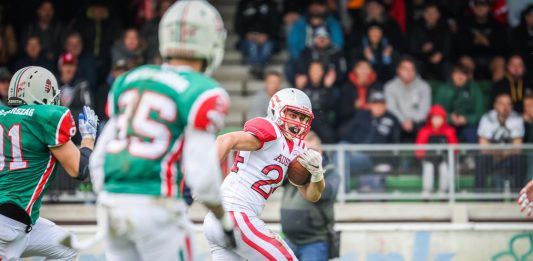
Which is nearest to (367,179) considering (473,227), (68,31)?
(473,227)

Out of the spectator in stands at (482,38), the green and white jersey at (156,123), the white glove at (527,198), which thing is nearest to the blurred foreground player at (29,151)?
the green and white jersey at (156,123)

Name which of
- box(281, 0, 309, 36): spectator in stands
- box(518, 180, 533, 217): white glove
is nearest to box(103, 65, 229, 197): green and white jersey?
box(518, 180, 533, 217): white glove

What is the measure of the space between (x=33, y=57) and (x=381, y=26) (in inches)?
188

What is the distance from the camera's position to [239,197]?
7727 mm

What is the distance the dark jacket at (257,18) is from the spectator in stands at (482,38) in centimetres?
263

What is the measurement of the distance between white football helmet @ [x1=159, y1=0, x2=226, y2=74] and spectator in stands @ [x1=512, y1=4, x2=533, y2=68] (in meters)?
9.61

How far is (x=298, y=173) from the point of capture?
7.94 metres

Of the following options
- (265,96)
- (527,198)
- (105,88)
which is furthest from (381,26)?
(527,198)

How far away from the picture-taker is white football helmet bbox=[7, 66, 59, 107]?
7699 mm

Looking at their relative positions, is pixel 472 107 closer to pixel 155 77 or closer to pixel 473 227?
pixel 473 227

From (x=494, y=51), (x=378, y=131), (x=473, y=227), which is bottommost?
(x=473, y=227)

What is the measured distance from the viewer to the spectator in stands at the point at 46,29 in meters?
14.6

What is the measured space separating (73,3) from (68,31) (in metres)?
1.19

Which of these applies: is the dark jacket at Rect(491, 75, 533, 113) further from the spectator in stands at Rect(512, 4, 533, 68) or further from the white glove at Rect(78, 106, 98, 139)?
the white glove at Rect(78, 106, 98, 139)
